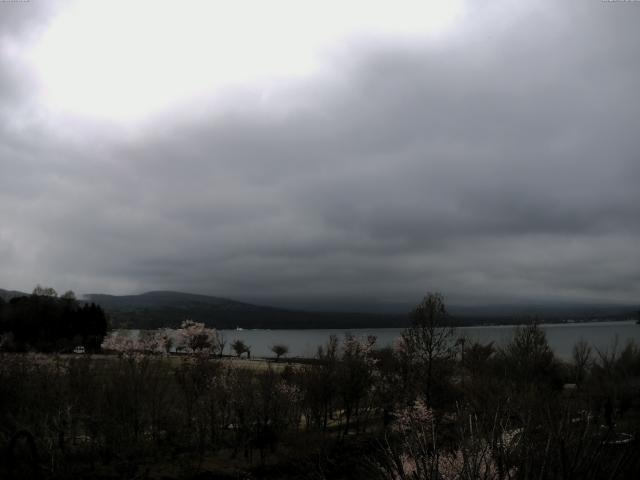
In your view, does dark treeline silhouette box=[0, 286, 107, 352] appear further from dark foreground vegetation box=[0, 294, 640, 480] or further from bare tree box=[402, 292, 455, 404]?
bare tree box=[402, 292, 455, 404]

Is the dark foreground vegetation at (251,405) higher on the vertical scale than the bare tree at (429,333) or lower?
lower

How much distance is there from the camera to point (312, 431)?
102 feet

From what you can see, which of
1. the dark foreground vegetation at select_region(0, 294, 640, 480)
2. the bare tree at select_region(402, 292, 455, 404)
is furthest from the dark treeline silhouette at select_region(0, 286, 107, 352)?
the bare tree at select_region(402, 292, 455, 404)

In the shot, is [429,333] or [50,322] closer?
[429,333]

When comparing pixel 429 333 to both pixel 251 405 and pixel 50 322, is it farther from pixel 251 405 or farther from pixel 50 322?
pixel 50 322

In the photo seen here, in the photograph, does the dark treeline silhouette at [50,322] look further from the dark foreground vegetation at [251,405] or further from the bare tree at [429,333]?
the bare tree at [429,333]

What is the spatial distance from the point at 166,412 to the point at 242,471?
5.09 m

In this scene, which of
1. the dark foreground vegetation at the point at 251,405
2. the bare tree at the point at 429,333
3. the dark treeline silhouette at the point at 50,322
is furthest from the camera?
the dark treeline silhouette at the point at 50,322

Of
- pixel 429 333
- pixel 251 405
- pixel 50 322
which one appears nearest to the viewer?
pixel 251 405

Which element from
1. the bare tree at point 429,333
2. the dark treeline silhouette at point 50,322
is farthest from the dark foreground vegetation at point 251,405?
the dark treeline silhouette at point 50,322

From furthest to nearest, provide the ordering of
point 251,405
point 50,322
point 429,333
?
point 50,322
point 429,333
point 251,405

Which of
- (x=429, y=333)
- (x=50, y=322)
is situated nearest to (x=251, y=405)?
(x=429, y=333)

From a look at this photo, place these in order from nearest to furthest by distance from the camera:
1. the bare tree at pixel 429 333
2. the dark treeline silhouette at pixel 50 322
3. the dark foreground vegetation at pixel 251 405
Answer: the dark foreground vegetation at pixel 251 405 → the bare tree at pixel 429 333 → the dark treeline silhouette at pixel 50 322

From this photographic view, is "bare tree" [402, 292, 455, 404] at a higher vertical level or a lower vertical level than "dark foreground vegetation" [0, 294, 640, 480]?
higher
